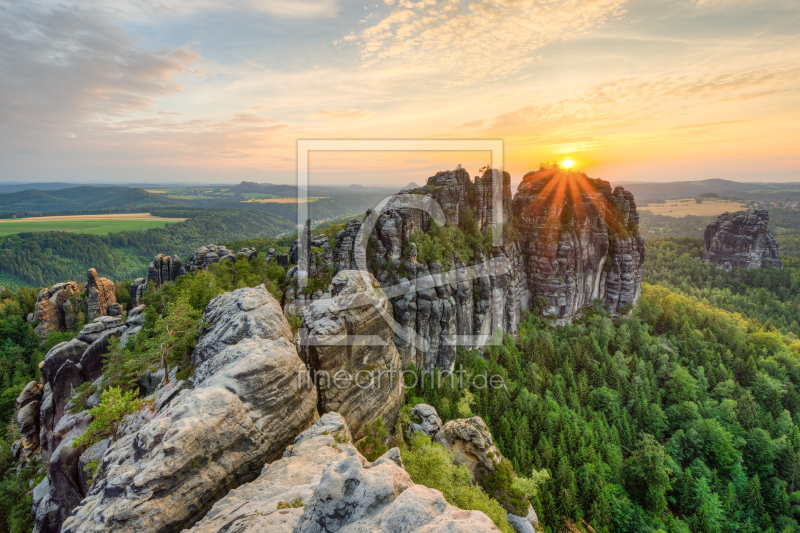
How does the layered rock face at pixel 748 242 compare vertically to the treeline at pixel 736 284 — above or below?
above

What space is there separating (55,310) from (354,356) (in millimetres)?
63665

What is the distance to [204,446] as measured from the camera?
11.3 m

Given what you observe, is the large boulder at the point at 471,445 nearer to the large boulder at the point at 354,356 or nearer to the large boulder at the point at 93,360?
the large boulder at the point at 354,356

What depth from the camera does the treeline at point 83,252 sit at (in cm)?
12669

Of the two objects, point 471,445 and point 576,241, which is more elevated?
point 576,241

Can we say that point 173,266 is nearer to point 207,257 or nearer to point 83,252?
point 207,257

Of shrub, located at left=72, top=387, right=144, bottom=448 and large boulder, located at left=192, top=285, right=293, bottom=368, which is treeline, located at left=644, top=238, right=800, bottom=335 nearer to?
large boulder, located at left=192, top=285, right=293, bottom=368

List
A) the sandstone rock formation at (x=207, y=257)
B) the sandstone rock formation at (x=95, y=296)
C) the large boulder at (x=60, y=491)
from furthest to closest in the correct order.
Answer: the sandstone rock formation at (x=95, y=296) → the sandstone rock formation at (x=207, y=257) → the large boulder at (x=60, y=491)

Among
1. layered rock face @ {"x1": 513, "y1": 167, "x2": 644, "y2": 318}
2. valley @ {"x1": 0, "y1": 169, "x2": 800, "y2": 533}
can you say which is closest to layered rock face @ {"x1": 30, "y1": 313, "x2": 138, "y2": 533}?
valley @ {"x1": 0, "y1": 169, "x2": 800, "y2": 533}

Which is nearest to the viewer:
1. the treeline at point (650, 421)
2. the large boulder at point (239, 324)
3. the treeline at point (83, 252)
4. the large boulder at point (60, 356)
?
the large boulder at point (239, 324)

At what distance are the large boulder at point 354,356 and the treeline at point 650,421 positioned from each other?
1728 cm

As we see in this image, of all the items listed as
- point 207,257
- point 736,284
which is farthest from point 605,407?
point 736,284

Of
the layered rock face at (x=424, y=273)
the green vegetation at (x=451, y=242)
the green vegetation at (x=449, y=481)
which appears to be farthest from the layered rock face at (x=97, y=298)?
the green vegetation at (x=449, y=481)

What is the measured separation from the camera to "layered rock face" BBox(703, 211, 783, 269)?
86188 mm
